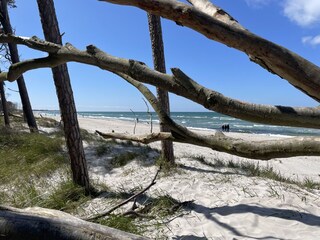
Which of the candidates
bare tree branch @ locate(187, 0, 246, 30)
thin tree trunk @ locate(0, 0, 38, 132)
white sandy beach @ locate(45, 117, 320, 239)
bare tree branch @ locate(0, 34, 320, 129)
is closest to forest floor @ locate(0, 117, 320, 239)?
white sandy beach @ locate(45, 117, 320, 239)

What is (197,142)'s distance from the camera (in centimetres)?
189

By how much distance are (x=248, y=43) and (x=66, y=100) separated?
5.20m

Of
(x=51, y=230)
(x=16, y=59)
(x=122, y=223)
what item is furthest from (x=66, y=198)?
(x=16, y=59)

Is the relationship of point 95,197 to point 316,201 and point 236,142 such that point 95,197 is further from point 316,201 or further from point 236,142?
point 236,142

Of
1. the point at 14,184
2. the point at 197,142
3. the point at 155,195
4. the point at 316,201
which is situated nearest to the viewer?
the point at 197,142

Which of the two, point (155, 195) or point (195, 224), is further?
point (155, 195)

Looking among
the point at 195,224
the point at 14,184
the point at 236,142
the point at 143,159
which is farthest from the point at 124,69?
the point at 143,159

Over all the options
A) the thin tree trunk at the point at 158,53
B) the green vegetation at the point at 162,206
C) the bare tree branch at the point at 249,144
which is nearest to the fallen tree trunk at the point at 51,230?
the bare tree branch at the point at 249,144

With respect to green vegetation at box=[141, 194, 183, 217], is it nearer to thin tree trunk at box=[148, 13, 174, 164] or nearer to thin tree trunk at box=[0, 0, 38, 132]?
thin tree trunk at box=[148, 13, 174, 164]

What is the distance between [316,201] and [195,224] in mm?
1912

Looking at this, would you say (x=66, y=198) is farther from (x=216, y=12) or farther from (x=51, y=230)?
(x=216, y=12)

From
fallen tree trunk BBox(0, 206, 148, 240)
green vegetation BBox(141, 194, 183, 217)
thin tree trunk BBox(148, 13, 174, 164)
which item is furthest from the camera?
thin tree trunk BBox(148, 13, 174, 164)

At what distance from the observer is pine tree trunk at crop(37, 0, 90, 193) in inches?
243

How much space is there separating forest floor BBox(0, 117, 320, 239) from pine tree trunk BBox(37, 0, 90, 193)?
0.28 meters
